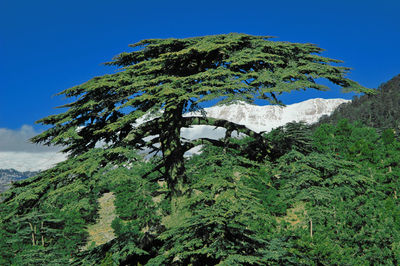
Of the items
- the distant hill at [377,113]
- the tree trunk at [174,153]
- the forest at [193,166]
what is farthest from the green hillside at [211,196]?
the distant hill at [377,113]

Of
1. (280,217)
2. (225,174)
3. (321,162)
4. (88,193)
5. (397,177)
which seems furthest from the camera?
(280,217)

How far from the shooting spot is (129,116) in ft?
24.8

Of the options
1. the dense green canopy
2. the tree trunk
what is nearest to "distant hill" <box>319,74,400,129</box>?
the dense green canopy

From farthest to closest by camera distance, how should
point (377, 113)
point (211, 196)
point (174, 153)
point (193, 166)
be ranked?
point (377, 113) < point (174, 153) < point (193, 166) < point (211, 196)

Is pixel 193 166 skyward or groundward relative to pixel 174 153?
groundward

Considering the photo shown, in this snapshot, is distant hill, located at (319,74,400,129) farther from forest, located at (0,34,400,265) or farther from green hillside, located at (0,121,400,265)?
green hillside, located at (0,121,400,265)

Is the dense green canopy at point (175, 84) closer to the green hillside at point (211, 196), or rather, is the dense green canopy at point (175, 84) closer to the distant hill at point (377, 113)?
the green hillside at point (211, 196)

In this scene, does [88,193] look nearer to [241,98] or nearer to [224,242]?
[224,242]

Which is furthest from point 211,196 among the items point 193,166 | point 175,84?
point 175,84

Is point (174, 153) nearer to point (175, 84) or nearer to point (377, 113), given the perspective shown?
point (175, 84)

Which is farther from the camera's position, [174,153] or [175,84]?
[174,153]

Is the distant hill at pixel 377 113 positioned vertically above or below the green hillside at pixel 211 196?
above

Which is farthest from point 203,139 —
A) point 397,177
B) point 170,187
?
point 397,177

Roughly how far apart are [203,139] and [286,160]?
2.80 meters
